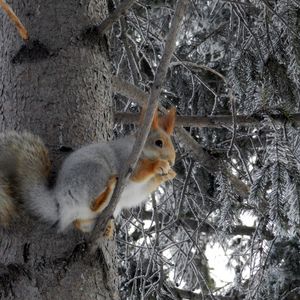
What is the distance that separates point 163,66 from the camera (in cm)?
120

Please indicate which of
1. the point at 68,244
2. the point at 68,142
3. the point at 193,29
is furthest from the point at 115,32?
the point at 68,244

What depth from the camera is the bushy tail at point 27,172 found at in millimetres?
1417

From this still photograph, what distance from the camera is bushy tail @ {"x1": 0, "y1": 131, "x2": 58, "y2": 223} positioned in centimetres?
142

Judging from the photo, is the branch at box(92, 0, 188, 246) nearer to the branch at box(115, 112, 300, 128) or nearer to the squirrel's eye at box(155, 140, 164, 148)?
the squirrel's eye at box(155, 140, 164, 148)

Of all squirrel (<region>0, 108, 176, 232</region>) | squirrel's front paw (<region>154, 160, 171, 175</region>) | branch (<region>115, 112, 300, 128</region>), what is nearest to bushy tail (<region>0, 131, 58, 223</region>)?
squirrel (<region>0, 108, 176, 232</region>)

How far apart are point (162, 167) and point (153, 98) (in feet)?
1.43

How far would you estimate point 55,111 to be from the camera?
159 cm

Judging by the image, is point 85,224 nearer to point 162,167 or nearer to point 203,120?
point 162,167

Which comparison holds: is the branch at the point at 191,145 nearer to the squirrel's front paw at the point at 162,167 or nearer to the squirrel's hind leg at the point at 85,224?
the squirrel's front paw at the point at 162,167

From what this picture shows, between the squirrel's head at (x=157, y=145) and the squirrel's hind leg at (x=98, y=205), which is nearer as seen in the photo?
Result: the squirrel's hind leg at (x=98, y=205)

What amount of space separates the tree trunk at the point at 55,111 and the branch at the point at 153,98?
15 cm

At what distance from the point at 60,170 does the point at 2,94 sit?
13.1 inches

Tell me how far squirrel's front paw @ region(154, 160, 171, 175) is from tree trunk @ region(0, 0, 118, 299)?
0.63 feet

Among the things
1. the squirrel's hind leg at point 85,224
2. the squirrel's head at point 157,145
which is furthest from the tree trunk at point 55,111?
the squirrel's head at point 157,145
